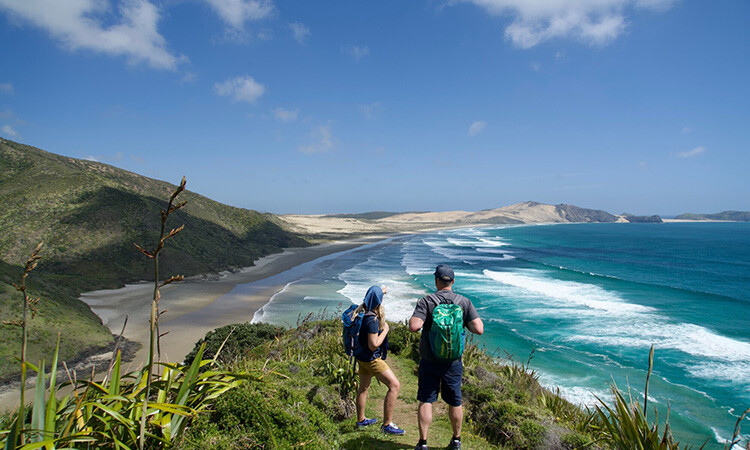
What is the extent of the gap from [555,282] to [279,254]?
1291 inches

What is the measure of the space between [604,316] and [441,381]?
18.6 metres

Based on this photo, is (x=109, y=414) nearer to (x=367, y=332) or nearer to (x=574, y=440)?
(x=367, y=332)

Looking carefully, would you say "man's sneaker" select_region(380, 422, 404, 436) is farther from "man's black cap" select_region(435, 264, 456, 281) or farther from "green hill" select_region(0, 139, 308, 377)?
"green hill" select_region(0, 139, 308, 377)

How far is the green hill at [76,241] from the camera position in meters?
14.9

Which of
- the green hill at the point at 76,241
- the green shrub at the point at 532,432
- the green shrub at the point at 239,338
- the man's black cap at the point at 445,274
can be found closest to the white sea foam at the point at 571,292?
the green shrub at the point at 239,338

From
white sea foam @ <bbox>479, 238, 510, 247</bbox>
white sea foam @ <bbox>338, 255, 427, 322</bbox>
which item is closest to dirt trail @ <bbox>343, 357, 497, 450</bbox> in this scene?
white sea foam @ <bbox>338, 255, 427, 322</bbox>

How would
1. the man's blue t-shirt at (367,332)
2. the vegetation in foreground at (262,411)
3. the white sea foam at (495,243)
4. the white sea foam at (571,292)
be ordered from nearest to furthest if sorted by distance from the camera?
the vegetation in foreground at (262,411) < the man's blue t-shirt at (367,332) < the white sea foam at (571,292) < the white sea foam at (495,243)

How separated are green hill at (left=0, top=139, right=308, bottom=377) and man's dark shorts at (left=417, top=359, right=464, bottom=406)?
Answer: 1440 centimetres

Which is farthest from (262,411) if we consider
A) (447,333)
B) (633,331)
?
(633,331)

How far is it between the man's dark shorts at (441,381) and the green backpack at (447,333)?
126 millimetres

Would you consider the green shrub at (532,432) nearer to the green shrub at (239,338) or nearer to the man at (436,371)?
the man at (436,371)

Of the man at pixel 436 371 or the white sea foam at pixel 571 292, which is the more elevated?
the man at pixel 436 371

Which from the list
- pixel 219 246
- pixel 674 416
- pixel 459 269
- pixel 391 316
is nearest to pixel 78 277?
pixel 219 246

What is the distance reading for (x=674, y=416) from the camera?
980 cm
